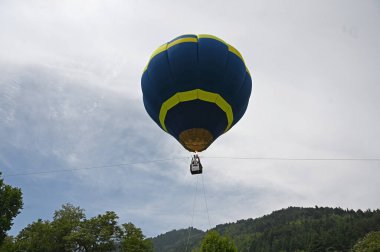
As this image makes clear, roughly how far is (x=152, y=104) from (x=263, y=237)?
166 metres

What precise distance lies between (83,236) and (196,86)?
25.2 m

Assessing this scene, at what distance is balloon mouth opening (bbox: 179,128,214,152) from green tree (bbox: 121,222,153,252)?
68.1 feet

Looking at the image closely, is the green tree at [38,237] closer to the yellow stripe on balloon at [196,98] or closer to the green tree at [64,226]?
the green tree at [64,226]

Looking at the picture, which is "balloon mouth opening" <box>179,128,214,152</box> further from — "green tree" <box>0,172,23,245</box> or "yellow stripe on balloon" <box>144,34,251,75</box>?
"green tree" <box>0,172,23,245</box>

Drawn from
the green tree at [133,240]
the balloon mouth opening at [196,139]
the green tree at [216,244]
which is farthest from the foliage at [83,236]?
the balloon mouth opening at [196,139]

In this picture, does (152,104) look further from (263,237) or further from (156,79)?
(263,237)

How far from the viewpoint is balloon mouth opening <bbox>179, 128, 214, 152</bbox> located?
656 inches

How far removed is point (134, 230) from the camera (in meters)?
35.9

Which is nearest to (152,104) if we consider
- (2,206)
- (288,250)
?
(2,206)

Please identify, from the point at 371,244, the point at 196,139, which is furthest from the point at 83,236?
the point at 371,244

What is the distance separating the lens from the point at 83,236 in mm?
34281

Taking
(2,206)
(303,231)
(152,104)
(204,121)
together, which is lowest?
(2,206)

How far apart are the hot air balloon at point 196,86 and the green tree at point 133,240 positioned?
20697mm

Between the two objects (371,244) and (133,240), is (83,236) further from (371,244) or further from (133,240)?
(371,244)
